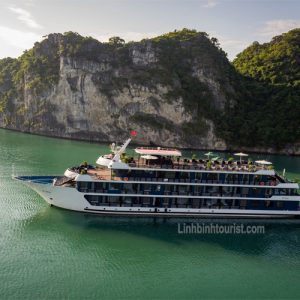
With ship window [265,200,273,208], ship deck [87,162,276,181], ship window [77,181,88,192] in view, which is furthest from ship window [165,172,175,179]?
ship window [265,200,273,208]

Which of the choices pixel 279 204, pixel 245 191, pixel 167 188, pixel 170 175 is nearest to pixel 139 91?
pixel 170 175

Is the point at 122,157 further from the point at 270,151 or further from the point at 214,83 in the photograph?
the point at 214,83

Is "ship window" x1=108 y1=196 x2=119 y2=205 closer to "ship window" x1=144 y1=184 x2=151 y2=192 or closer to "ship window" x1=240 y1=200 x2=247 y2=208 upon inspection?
"ship window" x1=144 y1=184 x2=151 y2=192

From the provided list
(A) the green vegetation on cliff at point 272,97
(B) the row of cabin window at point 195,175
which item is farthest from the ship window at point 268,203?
(A) the green vegetation on cliff at point 272,97

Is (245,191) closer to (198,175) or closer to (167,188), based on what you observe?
(198,175)

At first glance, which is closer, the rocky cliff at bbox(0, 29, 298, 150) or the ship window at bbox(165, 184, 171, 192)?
the ship window at bbox(165, 184, 171, 192)

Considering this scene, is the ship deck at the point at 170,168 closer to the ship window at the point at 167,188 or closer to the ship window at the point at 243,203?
the ship window at the point at 167,188
